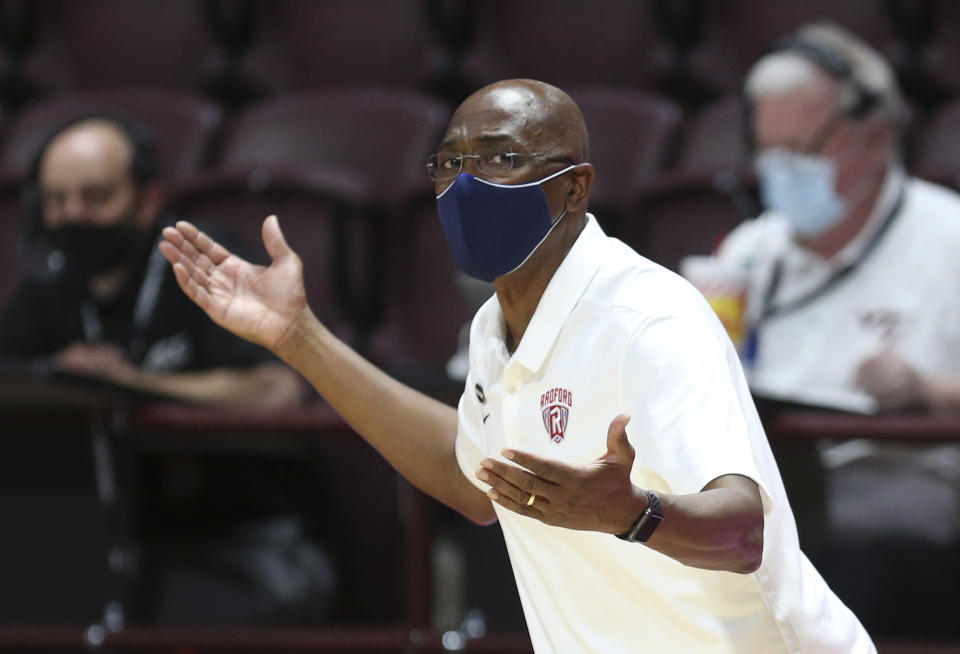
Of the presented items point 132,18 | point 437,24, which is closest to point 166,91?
point 132,18

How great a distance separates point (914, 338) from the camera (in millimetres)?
2580

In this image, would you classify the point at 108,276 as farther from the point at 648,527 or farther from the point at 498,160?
the point at 648,527

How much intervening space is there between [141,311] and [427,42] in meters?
1.34

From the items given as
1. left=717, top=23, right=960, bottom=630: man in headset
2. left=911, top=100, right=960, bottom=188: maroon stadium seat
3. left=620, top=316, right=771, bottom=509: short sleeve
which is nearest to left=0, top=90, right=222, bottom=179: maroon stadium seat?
left=717, top=23, right=960, bottom=630: man in headset

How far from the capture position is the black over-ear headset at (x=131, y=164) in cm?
303

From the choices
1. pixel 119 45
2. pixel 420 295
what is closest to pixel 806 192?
pixel 420 295

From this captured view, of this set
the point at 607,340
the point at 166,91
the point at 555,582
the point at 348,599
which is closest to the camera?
the point at 607,340

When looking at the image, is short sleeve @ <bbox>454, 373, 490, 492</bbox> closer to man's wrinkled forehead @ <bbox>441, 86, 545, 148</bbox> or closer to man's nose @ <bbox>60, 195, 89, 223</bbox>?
man's wrinkled forehead @ <bbox>441, 86, 545, 148</bbox>

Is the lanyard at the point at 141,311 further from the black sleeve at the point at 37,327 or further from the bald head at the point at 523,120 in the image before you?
the bald head at the point at 523,120

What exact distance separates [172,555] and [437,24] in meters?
1.77

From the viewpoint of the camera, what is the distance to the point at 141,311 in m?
2.96

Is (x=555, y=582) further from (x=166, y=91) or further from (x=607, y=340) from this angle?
(x=166, y=91)

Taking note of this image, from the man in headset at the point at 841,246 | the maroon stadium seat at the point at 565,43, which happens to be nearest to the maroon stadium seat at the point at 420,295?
the maroon stadium seat at the point at 565,43

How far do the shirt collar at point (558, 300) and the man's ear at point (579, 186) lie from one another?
0.13 feet
